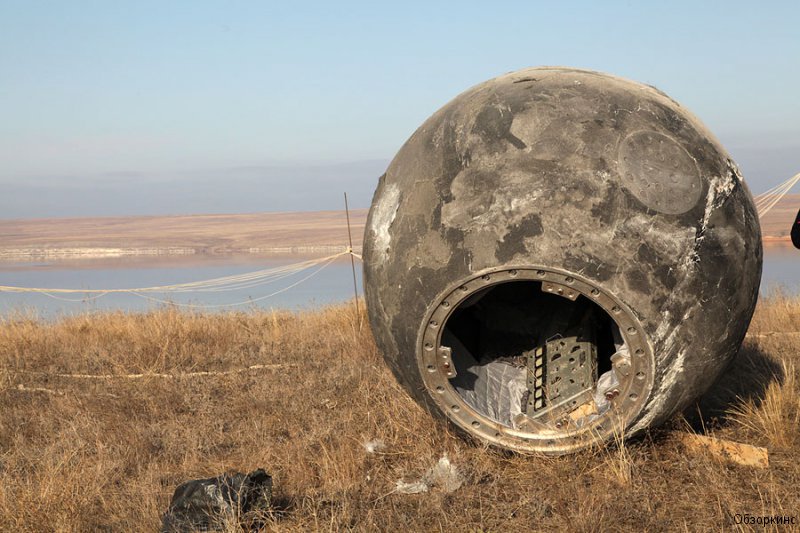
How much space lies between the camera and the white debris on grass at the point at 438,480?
412 centimetres

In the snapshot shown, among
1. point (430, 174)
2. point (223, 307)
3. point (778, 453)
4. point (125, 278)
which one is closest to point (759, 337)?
point (778, 453)

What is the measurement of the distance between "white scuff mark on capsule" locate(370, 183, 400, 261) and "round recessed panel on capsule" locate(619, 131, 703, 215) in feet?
3.67

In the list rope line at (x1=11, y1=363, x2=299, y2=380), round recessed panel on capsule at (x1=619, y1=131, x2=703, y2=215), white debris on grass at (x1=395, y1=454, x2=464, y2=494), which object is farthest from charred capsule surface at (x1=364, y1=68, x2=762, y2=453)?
rope line at (x1=11, y1=363, x2=299, y2=380)

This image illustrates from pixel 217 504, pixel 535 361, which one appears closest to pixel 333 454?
pixel 217 504

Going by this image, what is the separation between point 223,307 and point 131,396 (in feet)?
22.7

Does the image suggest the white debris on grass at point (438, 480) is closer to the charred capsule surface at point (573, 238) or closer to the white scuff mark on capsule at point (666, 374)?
the charred capsule surface at point (573, 238)

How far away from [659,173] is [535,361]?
1.55 meters

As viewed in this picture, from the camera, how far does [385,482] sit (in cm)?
431

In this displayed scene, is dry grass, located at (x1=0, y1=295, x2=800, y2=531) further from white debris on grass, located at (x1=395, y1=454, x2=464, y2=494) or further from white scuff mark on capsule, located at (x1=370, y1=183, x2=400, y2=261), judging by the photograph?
white scuff mark on capsule, located at (x1=370, y1=183, x2=400, y2=261)

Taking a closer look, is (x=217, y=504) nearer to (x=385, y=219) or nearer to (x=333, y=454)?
(x=333, y=454)

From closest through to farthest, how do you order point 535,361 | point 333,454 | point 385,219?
point 385,219 → point 333,454 → point 535,361

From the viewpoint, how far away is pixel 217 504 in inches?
145

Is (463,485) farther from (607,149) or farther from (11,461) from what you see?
(11,461)

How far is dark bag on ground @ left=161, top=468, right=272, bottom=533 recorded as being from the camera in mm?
3602
